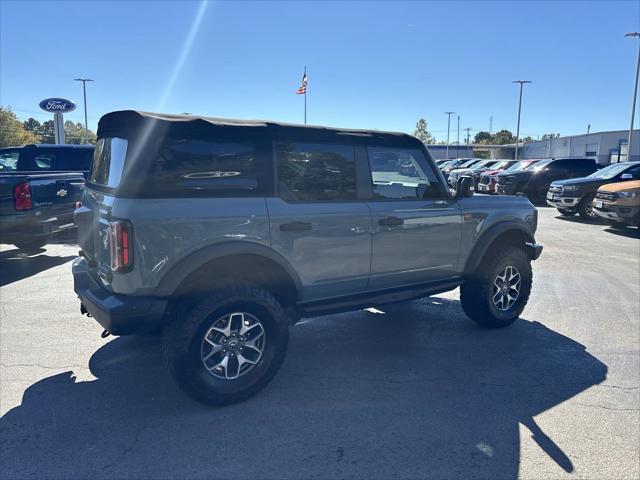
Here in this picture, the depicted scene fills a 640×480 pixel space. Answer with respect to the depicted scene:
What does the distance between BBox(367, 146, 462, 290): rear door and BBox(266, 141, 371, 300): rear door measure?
0.18 meters

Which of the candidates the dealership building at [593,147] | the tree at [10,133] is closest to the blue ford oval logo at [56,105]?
the tree at [10,133]

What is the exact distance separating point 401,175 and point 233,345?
82.5 inches

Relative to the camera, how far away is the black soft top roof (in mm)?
3154

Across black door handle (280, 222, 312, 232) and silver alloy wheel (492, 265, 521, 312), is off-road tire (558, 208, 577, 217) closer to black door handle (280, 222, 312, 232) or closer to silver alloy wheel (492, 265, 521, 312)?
silver alloy wheel (492, 265, 521, 312)

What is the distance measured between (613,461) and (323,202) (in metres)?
2.49

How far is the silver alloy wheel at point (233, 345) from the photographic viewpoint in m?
3.32

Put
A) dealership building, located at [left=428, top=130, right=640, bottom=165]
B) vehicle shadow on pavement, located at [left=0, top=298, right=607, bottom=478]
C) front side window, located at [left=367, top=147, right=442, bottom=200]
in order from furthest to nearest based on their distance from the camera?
dealership building, located at [left=428, top=130, right=640, bottom=165] → front side window, located at [left=367, top=147, right=442, bottom=200] → vehicle shadow on pavement, located at [left=0, top=298, right=607, bottom=478]

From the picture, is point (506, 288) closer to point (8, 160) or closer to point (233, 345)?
point (233, 345)

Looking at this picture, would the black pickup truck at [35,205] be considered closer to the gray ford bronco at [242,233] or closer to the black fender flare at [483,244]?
the gray ford bronco at [242,233]

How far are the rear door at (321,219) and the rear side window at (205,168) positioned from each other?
0.24m

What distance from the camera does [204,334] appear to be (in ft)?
10.6

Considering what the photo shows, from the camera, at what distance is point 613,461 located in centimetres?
279

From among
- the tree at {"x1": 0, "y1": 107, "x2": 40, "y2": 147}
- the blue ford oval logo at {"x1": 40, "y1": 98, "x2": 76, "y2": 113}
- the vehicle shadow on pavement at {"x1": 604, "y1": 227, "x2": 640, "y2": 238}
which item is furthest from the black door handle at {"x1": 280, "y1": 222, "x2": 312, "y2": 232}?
the tree at {"x1": 0, "y1": 107, "x2": 40, "y2": 147}

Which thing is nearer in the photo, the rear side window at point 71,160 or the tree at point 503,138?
the rear side window at point 71,160
